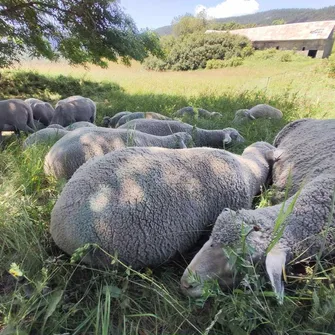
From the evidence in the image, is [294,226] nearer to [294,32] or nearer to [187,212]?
[187,212]

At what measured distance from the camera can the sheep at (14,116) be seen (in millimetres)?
5461

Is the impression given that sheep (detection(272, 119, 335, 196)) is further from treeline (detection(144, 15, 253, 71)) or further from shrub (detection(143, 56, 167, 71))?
shrub (detection(143, 56, 167, 71))

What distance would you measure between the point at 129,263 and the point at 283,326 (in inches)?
36.0

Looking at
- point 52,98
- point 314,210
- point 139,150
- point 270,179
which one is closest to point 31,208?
point 139,150

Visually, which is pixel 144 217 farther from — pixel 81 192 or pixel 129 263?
pixel 81 192

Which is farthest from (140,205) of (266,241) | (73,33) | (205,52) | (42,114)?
(205,52)

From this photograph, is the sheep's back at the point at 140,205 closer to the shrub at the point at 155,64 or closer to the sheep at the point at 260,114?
the sheep at the point at 260,114

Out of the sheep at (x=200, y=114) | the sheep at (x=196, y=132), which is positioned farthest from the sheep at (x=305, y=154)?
the sheep at (x=200, y=114)

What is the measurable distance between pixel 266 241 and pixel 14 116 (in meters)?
5.66

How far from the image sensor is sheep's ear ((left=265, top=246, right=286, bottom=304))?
1.34 metres

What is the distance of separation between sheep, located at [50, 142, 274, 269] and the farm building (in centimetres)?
3800

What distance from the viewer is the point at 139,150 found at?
211cm

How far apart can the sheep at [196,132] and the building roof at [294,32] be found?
3691 centimetres

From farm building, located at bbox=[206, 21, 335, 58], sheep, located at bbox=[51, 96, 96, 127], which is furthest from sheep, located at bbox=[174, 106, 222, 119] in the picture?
farm building, located at bbox=[206, 21, 335, 58]
